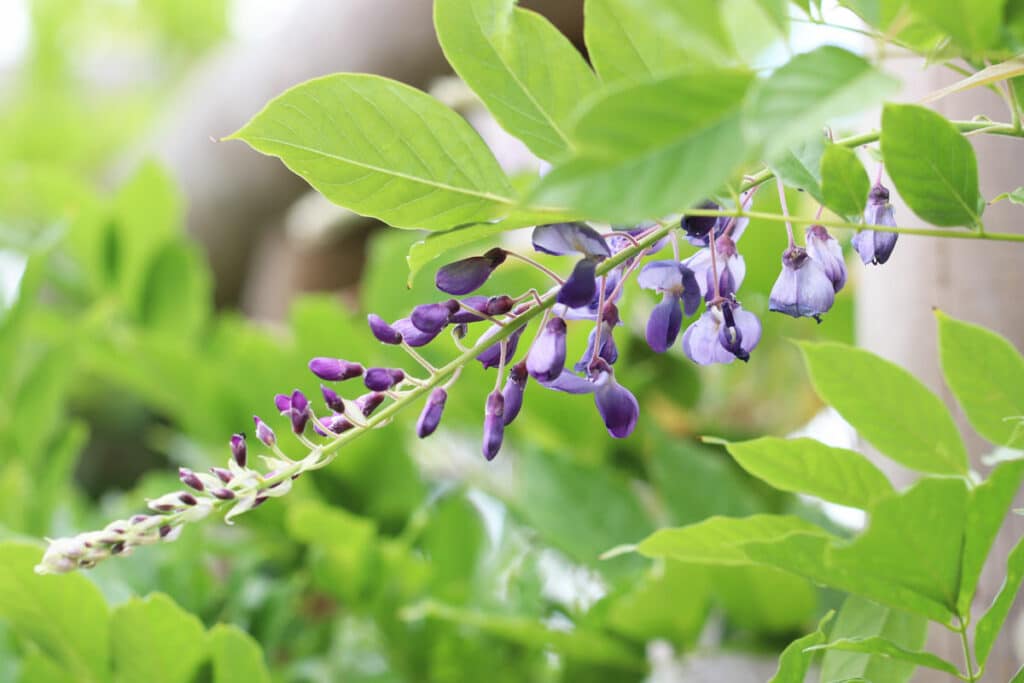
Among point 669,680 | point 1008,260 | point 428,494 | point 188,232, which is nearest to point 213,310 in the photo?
point 188,232

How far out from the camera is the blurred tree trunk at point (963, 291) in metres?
0.37

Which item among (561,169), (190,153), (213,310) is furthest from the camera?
(213,310)

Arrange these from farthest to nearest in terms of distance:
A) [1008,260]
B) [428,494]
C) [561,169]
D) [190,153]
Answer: [190,153], [428,494], [1008,260], [561,169]

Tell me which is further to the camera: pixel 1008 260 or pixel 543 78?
pixel 1008 260

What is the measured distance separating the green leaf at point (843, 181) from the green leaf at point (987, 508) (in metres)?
0.07

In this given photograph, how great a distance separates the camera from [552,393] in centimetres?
59

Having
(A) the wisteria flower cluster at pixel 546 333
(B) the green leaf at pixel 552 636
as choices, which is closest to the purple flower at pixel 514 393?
(A) the wisteria flower cluster at pixel 546 333

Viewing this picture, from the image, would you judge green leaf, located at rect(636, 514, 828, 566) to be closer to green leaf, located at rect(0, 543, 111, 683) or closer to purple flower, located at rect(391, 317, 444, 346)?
purple flower, located at rect(391, 317, 444, 346)

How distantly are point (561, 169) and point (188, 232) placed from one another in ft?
3.98

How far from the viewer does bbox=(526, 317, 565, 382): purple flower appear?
24 centimetres

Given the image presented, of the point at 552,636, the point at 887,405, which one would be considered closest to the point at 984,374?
the point at 887,405

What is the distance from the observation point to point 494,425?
10.3 inches

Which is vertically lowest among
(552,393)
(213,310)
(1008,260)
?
(213,310)

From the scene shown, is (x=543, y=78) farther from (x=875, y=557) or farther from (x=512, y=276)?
(x=512, y=276)
